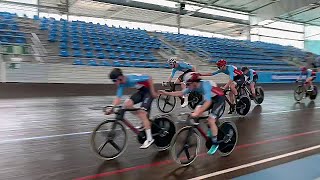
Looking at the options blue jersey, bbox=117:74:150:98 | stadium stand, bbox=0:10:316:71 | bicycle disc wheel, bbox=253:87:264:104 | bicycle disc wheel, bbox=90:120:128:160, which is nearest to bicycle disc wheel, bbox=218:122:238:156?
blue jersey, bbox=117:74:150:98

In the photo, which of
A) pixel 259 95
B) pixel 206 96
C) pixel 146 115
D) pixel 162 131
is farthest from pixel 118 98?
pixel 259 95

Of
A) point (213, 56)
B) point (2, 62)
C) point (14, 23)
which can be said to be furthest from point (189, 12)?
point (2, 62)

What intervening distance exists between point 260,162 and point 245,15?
31.3 meters

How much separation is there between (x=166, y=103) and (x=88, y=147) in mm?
4101

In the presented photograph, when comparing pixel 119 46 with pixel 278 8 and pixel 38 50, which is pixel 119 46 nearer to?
pixel 38 50

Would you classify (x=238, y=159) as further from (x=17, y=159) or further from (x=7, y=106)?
(x=7, y=106)

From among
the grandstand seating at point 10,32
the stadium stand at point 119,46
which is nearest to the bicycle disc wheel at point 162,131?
the stadium stand at point 119,46

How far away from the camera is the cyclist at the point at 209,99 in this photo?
454 centimetres

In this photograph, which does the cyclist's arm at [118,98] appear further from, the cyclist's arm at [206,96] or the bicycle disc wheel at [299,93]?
the bicycle disc wheel at [299,93]

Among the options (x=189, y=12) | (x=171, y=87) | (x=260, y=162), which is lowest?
(x=260, y=162)

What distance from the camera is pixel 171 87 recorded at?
893 cm

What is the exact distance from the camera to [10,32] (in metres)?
15.9

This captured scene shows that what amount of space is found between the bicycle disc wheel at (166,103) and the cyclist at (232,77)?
1.55 metres

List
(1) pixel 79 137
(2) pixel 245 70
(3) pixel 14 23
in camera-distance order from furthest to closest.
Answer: (3) pixel 14 23 → (2) pixel 245 70 → (1) pixel 79 137
